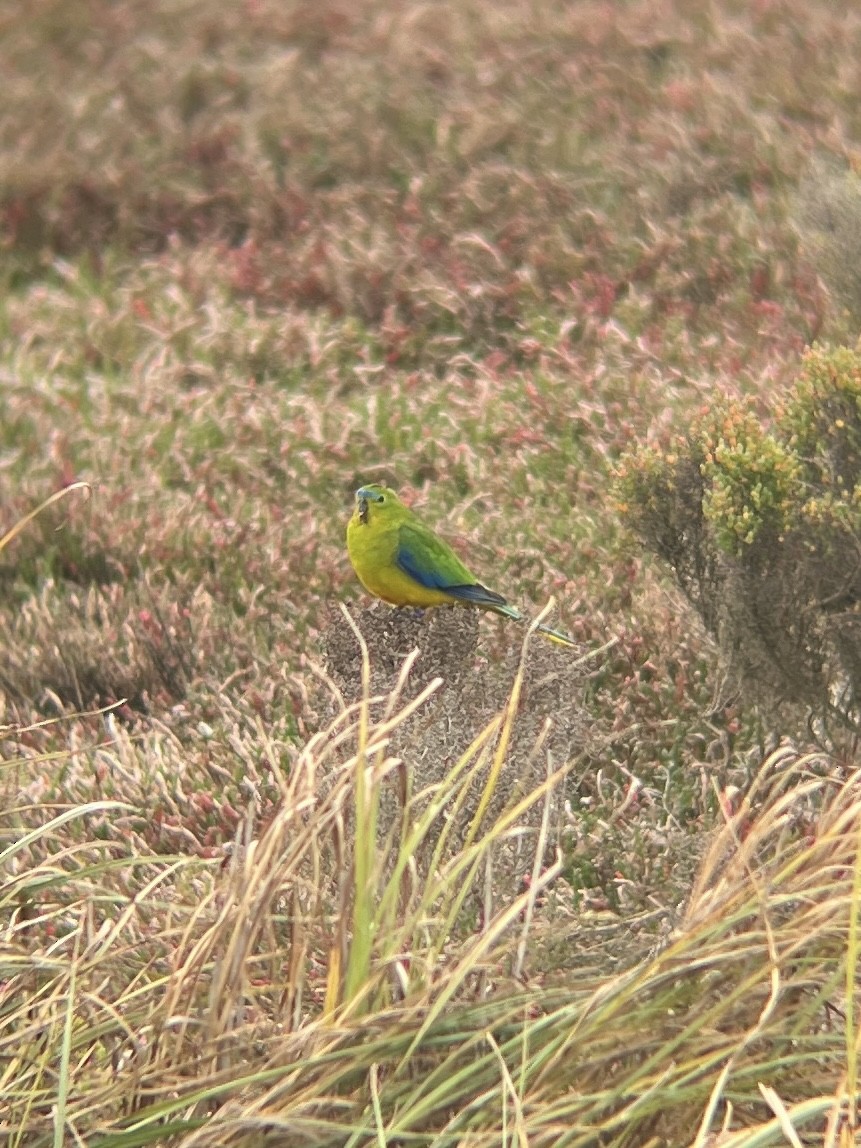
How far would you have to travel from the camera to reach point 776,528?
5434 mm

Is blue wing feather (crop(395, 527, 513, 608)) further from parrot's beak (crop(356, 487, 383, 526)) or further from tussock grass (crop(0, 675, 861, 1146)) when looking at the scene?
tussock grass (crop(0, 675, 861, 1146))

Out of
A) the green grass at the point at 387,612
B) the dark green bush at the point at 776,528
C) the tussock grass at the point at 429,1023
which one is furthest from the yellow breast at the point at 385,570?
→ the tussock grass at the point at 429,1023

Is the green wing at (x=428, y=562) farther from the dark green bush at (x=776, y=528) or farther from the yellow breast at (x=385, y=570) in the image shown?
the dark green bush at (x=776, y=528)

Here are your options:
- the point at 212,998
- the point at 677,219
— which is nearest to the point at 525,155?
the point at 677,219

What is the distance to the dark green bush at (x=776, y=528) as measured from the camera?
211 inches

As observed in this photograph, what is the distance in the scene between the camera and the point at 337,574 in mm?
7227

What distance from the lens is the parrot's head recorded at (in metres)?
5.75

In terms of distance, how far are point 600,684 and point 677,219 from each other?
16.8 feet

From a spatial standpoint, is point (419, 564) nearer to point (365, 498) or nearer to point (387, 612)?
point (387, 612)

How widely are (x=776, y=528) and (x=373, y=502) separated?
1301mm

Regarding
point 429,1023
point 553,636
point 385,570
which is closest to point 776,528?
point 553,636

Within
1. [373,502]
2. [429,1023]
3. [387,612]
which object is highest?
[429,1023]

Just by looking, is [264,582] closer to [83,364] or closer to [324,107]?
[83,364]

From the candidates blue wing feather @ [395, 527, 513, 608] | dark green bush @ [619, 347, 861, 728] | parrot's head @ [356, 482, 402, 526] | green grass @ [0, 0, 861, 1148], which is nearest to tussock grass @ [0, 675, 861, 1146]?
green grass @ [0, 0, 861, 1148]
